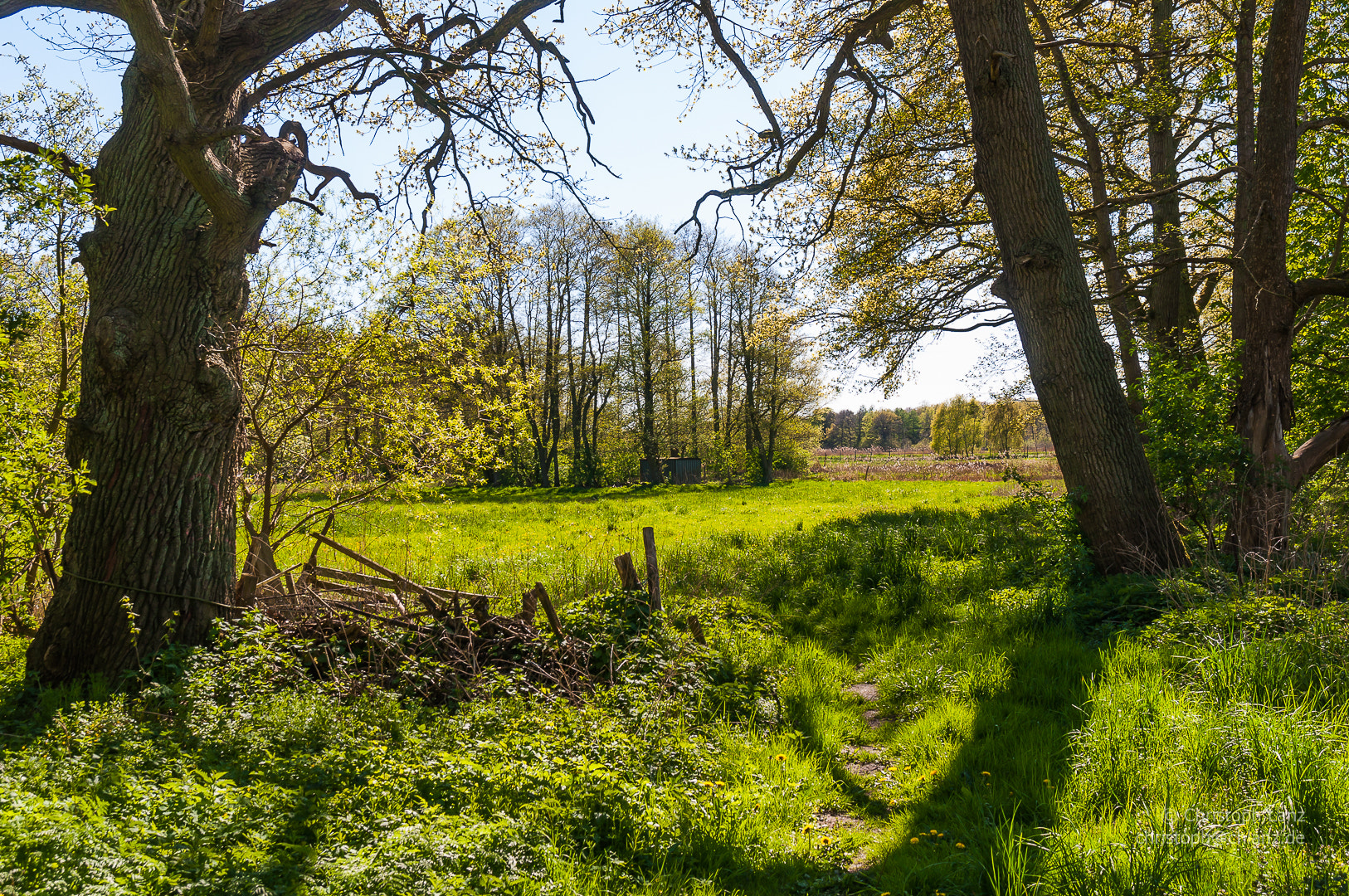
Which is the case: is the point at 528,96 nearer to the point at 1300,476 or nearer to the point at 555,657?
the point at 555,657

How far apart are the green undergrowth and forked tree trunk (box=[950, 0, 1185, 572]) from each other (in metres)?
0.83

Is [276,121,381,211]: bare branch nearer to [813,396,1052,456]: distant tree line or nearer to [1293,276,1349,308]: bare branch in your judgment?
[813,396,1052,456]: distant tree line

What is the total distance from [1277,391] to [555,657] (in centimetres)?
815

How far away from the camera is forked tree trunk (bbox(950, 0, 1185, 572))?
6773 millimetres

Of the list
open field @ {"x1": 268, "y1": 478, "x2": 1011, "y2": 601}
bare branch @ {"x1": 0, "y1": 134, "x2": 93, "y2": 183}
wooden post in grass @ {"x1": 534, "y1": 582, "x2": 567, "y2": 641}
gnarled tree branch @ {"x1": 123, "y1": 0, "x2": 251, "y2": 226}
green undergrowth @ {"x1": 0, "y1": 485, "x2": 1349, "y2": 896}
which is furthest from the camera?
open field @ {"x1": 268, "y1": 478, "x2": 1011, "y2": 601}

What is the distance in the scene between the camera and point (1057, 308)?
686 cm

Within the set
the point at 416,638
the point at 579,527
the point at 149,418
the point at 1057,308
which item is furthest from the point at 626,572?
the point at 579,527

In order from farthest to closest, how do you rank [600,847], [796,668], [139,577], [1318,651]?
[796,668]
[139,577]
[1318,651]
[600,847]

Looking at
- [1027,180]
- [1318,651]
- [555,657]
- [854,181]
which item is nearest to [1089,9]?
[854,181]

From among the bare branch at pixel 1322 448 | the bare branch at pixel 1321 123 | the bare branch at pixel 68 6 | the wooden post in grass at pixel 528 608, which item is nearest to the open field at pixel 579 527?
the wooden post in grass at pixel 528 608

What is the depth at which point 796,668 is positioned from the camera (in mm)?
5988

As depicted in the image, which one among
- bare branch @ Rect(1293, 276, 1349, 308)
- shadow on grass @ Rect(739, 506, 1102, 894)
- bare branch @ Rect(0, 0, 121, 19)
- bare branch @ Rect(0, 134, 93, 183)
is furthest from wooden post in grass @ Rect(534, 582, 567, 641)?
bare branch @ Rect(1293, 276, 1349, 308)

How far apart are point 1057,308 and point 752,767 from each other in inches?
215

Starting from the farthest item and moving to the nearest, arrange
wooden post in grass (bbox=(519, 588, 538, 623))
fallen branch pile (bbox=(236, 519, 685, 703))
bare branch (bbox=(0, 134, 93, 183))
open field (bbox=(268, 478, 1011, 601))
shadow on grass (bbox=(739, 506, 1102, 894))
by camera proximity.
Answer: open field (bbox=(268, 478, 1011, 601)) → wooden post in grass (bbox=(519, 588, 538, 623)) → fallen branch pile (bbox=(236, 519, 685, 703)) → bare branch (bbox=(0, 134, 93, 183)) → shadow on grass (bbox=(739, 506, 1102, 894))
